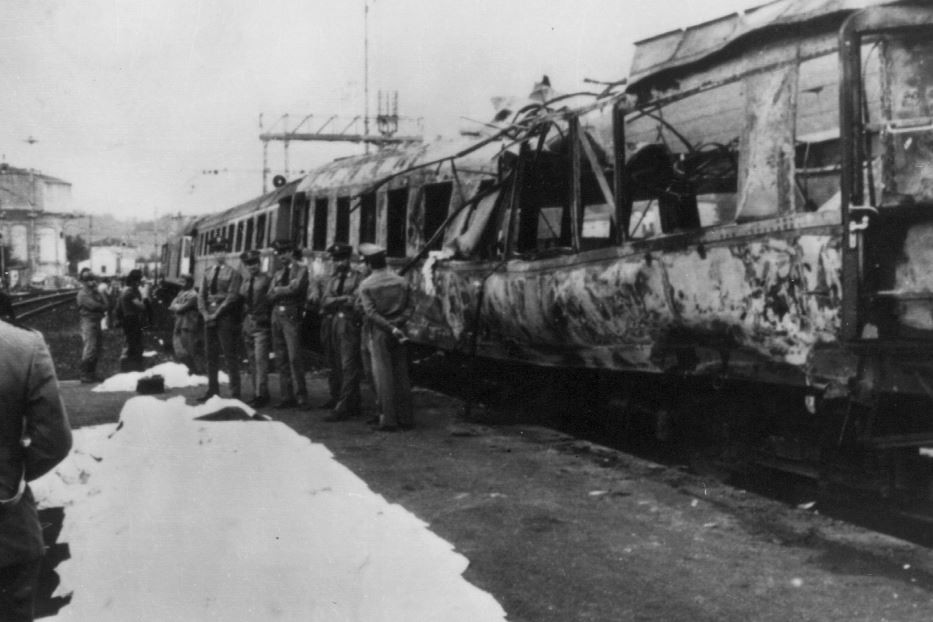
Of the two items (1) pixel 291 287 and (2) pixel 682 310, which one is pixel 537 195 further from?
(2) pixel 682 310

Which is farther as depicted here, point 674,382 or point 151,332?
point 151,332

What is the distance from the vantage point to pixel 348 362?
33.0 ft

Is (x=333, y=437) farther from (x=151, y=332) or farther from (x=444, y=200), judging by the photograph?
(x=151, y=332)

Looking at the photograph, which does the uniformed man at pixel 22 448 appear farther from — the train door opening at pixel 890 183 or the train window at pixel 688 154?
the train window at pixel 688 154

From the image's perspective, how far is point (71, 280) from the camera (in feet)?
231

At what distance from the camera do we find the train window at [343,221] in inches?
566

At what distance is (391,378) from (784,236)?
464 centimetres

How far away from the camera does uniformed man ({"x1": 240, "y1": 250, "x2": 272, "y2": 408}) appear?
1120cm

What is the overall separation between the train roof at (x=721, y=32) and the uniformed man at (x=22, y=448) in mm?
4382

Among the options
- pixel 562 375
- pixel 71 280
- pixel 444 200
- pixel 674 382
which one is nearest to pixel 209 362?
pixel 444 200

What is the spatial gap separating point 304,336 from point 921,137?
13913 millimetres

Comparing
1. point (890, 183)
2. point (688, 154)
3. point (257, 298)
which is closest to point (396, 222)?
point (257, 298)

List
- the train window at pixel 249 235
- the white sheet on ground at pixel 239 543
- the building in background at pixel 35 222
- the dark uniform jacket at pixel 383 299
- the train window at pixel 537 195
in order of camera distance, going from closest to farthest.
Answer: the white sheet on ground at pixel 239 543 → the train window at pixel 537 195 → the dark uniform jacket at pixel 383 299 → the train window at pixel 249 235 → the building in background at pixel 35 222

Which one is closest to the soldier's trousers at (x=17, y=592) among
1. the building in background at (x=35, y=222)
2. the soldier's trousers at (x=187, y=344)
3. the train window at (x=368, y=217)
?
the train window at (x=368, y=217)
